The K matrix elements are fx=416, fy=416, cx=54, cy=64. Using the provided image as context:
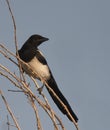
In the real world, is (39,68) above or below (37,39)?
below

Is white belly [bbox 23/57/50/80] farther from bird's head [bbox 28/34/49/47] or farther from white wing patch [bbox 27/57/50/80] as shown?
bird's head [bbox 28/34/49/47]

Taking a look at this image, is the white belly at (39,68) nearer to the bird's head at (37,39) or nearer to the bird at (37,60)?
the bird at (37,60)

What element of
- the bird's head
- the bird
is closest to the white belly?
the bird

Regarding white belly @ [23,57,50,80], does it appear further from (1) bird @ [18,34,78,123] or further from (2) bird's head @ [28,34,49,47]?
(2) bird's head @ [28,34,49,47]

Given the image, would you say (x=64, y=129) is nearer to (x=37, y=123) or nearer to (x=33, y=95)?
(x=37, y=123)

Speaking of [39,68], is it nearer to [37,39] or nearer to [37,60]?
[37,60]

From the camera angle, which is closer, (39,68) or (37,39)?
(39,68)

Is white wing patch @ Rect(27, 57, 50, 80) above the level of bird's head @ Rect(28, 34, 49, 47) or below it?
below

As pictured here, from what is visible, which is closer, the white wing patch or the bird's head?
the white wing patch

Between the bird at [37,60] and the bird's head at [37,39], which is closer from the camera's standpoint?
the bird at [37,60]

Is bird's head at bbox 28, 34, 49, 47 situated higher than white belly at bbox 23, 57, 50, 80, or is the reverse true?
bird's head at bbox 28, 34, 49, 47

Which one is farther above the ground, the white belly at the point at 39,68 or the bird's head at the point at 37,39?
the bird's head at the point at 37,39

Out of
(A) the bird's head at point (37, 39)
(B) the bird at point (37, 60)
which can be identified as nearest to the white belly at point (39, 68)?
(B) the bird at point (37, 60)

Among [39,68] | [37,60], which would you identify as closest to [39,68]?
[39,68]
